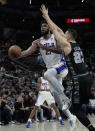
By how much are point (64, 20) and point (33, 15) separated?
3439mm

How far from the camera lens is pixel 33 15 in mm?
33438

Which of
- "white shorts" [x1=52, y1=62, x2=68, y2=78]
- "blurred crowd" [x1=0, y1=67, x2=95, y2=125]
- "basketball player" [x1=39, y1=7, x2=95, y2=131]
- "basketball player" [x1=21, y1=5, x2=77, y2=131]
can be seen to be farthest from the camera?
"blurred crowd" [x1=0, y1=67, x2=95, y2=125]

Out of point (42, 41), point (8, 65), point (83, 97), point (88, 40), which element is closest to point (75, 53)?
point (83, 97)

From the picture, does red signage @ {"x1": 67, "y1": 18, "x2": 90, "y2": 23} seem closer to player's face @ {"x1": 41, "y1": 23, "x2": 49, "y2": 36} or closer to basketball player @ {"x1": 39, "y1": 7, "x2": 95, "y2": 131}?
player's face @ {"x1": 41, "y1": 23, "x2": 49, "y2": 36}

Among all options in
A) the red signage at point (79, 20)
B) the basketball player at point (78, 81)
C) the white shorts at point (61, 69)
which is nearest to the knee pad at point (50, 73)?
the white shorts at point (61, 69)

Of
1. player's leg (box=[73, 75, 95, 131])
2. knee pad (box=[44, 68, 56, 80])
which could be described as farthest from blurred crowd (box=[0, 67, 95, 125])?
player's leg (box=[73, 75, 95, 131])

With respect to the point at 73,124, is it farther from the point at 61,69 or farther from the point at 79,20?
the point at 79,20

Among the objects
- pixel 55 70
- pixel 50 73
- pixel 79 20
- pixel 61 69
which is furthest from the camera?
pixel 79 20

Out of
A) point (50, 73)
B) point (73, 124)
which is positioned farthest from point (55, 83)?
point (73, 124)

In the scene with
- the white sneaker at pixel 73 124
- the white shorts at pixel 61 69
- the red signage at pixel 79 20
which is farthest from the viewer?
the red signage at pixel 79 20

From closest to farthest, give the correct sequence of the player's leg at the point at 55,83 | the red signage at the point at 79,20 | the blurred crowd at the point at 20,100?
the player's leg at the point at 55,83
the blurred crowd at the point at 20,100
the red signage at the point at 79,20

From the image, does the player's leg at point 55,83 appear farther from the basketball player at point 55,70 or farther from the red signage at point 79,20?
the red signage at point 79,20

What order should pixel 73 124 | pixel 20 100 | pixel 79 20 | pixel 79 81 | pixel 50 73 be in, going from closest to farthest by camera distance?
pixel 79 81 → pixel 73 124 → pixel 50 73 → pixel 20 100 → pixel 79 20

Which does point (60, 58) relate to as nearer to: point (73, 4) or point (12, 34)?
point (12, 34)
